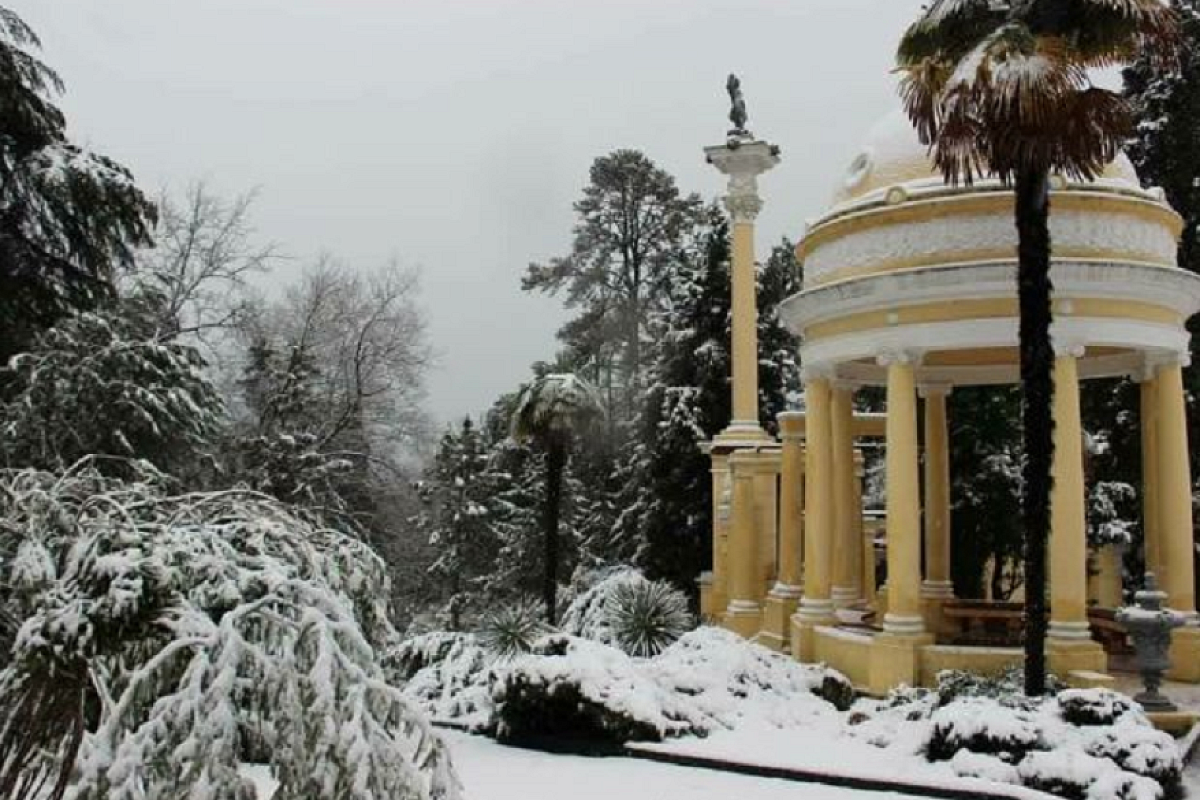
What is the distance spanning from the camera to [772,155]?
26.8 metres

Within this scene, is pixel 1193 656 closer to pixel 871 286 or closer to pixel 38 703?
pixel 871 286

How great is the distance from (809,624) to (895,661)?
286 cm

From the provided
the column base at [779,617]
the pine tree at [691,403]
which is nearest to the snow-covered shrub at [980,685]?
the column base at [779,617]

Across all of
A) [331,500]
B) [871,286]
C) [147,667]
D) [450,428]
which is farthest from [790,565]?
[450,428]

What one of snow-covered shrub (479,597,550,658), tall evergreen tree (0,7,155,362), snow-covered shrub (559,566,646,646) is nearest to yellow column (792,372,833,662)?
snow-covered shrub (559,566,646,646)

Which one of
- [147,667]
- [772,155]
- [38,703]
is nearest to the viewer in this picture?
[147,667]

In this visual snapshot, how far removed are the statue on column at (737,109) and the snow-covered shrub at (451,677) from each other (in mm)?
14099

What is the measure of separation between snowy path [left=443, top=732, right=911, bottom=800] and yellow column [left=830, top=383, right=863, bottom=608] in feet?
25.4

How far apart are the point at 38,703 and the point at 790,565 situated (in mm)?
16499

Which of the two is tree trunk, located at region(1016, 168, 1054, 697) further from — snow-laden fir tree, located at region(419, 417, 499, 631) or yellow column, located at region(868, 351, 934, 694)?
snow-laden fir tree, located at region(419, 417, 499, 631)

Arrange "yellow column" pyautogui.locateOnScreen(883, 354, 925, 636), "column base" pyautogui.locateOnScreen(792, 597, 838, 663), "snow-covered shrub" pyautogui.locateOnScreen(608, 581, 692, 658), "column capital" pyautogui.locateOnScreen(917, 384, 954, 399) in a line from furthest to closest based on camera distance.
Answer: "column capital" pyautogui.locateOnScreen(917, 384, 954, 399) → "snow-covered shrub" pyautogui.locateOnScreen(608, 581, 692, 658) → "column base" pyautogui.locateOnScreen(792, 597, 838, 663) → "yellow column" pyautogui.locateOnScreen(883, 354, 925, 636)

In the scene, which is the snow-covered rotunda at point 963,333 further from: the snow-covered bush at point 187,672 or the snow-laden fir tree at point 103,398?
the snow-covered bush at point 187,672

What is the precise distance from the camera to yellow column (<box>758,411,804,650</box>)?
21.8 m

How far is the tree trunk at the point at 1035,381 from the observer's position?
1395 centimetres
